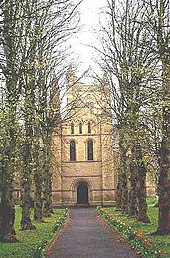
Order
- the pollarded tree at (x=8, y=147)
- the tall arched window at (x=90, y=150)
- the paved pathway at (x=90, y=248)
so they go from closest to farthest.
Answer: the paved pathway at (x=90, y=248) → the pollarded tree at (x=8, y=147) → the tall arched window at (x=90, y=150)

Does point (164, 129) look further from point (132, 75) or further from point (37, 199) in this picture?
point (37, 199)

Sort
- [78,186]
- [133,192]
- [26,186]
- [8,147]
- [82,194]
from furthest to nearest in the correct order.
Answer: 1. [78,186]
2. [82,194]
3. [133,192]
4. [26,186]
5. [8,147]

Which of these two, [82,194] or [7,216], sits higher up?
[82,194]

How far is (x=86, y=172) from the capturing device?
6206 cm

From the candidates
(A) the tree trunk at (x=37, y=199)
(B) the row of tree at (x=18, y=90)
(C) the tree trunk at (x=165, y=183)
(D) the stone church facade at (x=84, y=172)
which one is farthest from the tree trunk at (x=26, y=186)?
(D) the stone church facade at (x=84, y=172)

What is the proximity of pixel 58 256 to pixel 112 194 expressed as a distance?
4840 cm

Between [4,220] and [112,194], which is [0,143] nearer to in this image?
[4,220]

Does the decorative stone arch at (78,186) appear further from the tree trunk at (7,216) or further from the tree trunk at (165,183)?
the tree trunk at (7,216)

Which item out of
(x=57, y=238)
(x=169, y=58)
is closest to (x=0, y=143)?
(x=57, y=238)

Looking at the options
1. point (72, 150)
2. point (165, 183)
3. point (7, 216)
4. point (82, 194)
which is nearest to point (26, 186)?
point (7, 216)

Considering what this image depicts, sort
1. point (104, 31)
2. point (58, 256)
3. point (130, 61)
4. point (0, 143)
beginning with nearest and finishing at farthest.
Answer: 1. point (58, 256)
2. point (0, 143)
3. point (130, 61)
4. point (104, 31)

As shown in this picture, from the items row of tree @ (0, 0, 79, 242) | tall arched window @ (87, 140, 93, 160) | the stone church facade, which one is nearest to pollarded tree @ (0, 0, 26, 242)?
row of tree @ (0, 0, 79, 242)

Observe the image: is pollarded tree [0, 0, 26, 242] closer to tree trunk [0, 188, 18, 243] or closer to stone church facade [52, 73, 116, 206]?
tree trunk [0, 188, 18, 243]

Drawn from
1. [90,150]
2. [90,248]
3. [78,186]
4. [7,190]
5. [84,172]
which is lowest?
[90,248]
